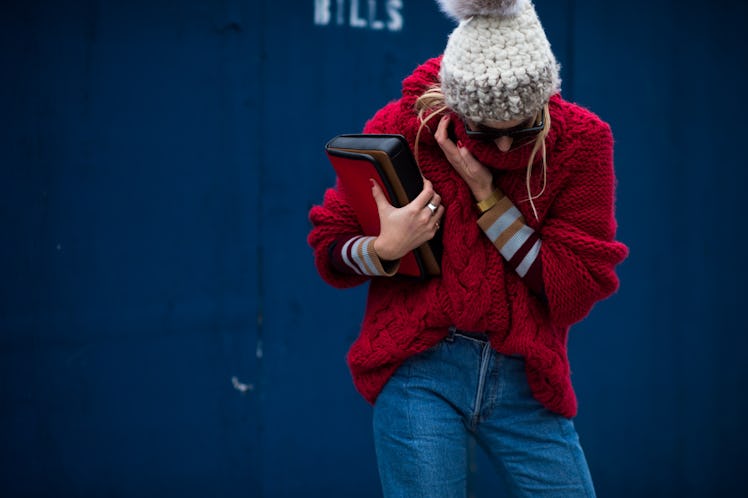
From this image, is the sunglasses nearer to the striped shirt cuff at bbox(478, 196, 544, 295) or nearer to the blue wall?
the striped shirt cuff at bbox(478, 196, 544, 295)

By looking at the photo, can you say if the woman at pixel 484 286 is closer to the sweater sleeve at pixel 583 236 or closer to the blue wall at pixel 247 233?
the sweater sleeve at pixel 583 236

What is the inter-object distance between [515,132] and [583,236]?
31cm

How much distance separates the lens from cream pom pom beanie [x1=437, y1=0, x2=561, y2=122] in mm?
1754

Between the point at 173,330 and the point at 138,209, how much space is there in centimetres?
49

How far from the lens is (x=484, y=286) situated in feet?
6.53

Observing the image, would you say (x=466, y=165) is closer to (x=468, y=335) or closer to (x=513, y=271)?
(x=513, y=271)

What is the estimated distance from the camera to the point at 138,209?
10.8 ft

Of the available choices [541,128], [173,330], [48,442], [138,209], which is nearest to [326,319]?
[173,330]

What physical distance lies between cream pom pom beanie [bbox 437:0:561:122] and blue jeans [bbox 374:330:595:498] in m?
0.58

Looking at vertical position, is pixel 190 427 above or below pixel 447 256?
below

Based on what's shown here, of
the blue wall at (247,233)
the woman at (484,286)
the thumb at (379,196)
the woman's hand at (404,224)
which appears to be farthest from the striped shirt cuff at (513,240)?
the blue wall at (247,233)

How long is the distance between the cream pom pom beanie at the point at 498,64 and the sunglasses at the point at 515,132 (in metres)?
0.04

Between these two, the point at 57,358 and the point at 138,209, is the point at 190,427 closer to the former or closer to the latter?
the point at 57,358

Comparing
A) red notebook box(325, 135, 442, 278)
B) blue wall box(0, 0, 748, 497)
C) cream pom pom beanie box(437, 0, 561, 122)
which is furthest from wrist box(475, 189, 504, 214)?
blue wall box(0, 0, 748, 497)
